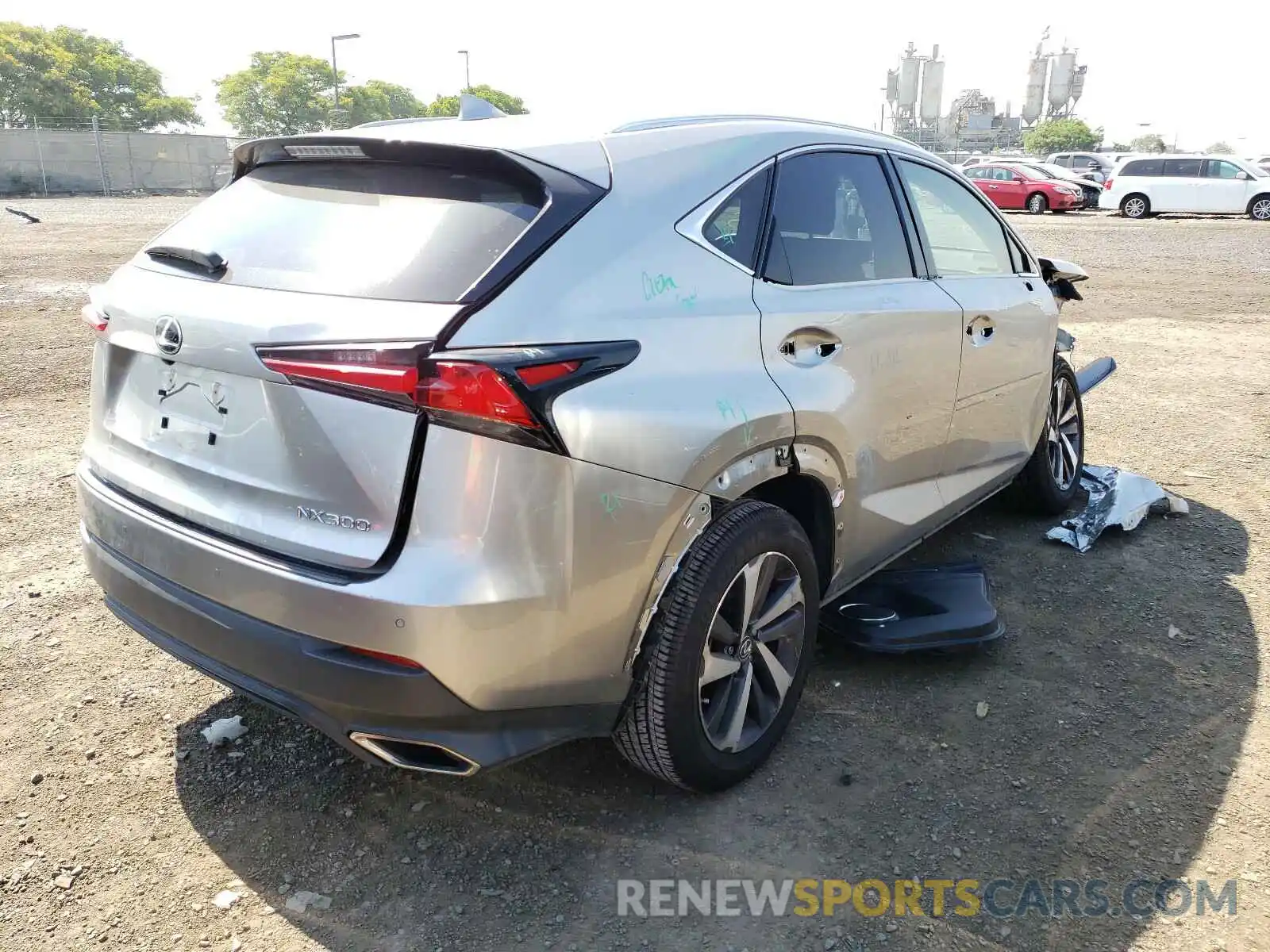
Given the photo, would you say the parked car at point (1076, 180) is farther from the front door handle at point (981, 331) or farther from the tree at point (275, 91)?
the tree at point (275, 91)

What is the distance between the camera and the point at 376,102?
335 feet

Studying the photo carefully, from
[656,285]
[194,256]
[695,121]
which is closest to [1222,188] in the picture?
[695,121]

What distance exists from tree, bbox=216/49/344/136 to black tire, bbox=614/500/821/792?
94256 millimetres

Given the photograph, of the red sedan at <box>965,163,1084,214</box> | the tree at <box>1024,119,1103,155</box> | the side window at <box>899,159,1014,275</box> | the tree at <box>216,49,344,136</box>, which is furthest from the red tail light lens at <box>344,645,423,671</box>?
the tree at <box>1024,119,1103,155</box>

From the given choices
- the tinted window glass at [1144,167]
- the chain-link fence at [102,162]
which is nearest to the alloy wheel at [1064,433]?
the tinted window glass at [1144,167]

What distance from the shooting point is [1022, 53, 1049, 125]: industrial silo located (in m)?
125

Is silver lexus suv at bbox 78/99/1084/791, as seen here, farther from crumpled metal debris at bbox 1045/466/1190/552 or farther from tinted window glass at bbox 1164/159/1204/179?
tinted window glass at bbox 1164/159/1204/179

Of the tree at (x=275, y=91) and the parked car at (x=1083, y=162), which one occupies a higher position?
the tree at (x=275, y=91)

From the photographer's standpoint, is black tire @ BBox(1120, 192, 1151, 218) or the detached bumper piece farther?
black tire @ BBox(1120, 192, 1151, 218)

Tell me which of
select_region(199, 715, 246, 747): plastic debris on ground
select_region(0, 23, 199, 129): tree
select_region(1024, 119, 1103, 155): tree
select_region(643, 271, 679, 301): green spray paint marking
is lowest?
select_region(199, 715, 246, 747): plastic debris on ground

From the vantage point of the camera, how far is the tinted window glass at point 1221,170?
84.8 ft

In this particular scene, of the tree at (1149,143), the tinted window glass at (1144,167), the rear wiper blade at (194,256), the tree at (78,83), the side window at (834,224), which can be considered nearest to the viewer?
the rear wiper blade at (194,256)

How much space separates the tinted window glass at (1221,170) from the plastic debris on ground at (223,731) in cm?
2968

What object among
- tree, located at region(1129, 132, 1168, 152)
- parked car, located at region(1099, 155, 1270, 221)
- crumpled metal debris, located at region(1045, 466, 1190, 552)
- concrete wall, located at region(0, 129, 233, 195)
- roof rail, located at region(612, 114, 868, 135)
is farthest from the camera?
tree, located at region(1129, 132, 1168, 152)
